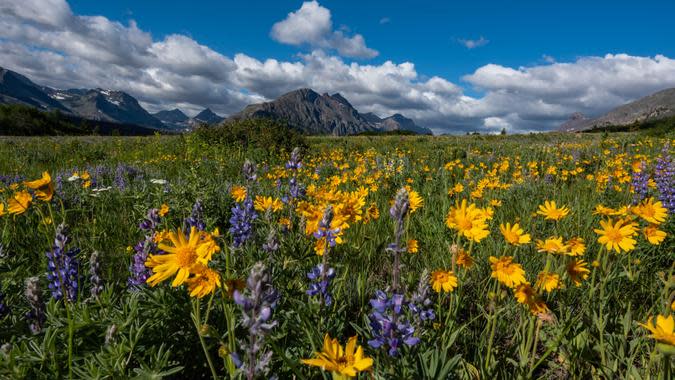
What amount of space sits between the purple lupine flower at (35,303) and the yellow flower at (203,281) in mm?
872

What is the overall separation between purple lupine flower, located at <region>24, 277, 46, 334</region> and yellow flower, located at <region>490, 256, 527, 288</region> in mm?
2088

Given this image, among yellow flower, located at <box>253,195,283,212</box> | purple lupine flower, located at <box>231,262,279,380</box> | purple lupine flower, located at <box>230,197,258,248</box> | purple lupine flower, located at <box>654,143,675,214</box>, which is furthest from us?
purple lupine flower, located at <box>654,143,675,214</box>

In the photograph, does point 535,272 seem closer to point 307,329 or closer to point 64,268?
point 307,329

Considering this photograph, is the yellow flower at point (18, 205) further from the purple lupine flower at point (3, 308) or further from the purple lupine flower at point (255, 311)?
the purple lupine flower at point (255, 311)

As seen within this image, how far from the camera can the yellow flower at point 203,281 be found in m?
1.26

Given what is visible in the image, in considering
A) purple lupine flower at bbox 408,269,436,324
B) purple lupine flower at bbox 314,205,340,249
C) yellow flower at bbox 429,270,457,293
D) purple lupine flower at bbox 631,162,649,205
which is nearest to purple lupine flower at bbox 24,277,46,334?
purple lupine flower at bbox 314,205,340,249

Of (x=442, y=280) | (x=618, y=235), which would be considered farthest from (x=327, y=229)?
(x=618, y=235)

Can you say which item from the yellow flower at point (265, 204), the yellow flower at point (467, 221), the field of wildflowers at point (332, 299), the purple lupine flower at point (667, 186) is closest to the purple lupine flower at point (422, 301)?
the field of wildflowers at point (332, 299)

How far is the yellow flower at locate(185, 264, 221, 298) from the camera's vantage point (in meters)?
1.26

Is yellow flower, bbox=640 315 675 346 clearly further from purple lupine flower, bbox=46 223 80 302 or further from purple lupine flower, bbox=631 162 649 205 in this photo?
purple lupine flower, bbox=631 162 649 205

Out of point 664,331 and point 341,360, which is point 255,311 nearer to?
point 341,360

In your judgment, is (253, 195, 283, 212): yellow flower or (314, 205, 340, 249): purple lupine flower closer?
(314, 205, 340, 249): purple lupine flower

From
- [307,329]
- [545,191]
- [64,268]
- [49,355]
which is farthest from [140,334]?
[545,191]

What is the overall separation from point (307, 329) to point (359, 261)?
1.44m
